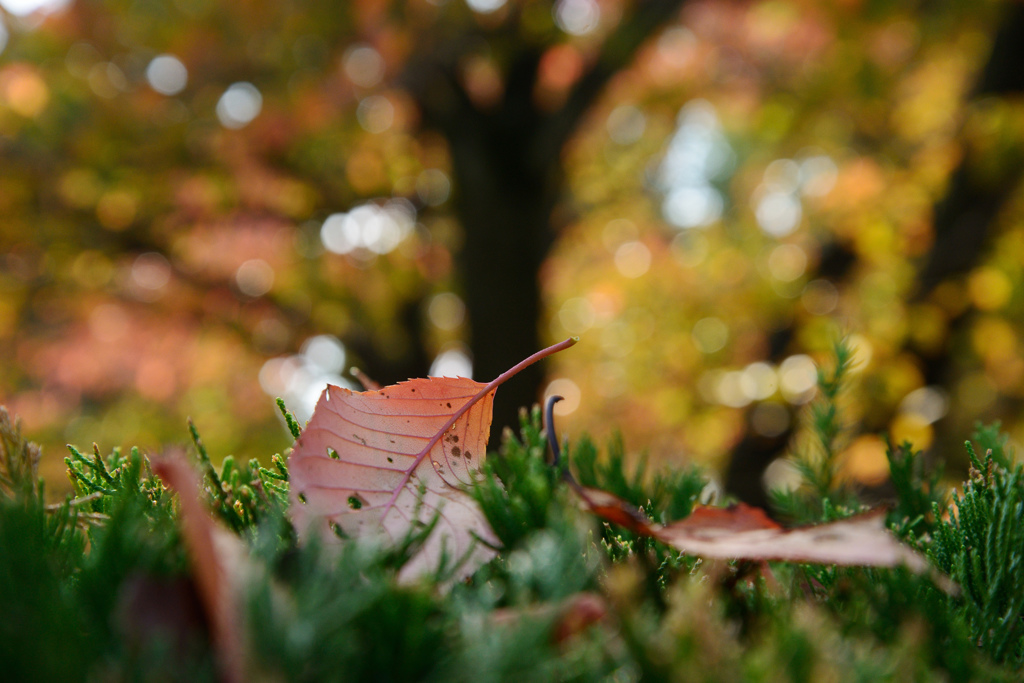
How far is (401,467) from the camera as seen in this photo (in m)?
0.40

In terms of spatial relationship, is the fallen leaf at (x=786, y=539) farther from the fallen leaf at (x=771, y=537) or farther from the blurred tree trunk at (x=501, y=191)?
the blurred tree trunk at (x=501, y=191)

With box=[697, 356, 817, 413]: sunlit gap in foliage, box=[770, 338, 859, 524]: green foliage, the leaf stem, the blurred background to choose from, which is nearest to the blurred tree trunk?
the blurred background

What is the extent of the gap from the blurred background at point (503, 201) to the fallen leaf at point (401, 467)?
2.56 metres

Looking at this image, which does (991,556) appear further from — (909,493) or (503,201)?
(503,201)

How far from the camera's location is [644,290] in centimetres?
625

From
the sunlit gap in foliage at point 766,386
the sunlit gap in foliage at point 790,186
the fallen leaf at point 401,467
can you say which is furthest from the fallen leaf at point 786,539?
the sunlit gap in foliage at point 790,186

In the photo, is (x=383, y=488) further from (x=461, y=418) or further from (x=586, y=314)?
(x=586, y=314)

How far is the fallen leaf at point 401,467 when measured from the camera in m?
0.35

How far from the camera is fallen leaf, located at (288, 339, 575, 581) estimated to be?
0.35 metres

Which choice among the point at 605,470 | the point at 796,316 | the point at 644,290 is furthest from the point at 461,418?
the point at 644,290

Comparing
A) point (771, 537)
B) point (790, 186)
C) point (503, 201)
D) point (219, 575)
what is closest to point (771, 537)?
point (771, 537)

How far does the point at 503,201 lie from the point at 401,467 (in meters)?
4.00

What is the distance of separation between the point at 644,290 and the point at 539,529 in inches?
239

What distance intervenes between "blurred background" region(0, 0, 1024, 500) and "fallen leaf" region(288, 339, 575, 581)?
256 cm
